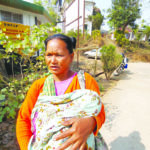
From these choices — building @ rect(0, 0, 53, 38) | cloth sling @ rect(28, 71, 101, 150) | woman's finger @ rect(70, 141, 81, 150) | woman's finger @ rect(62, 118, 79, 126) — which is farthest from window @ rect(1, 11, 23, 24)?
woman's finger @ rect(70, 141, 81, 150)

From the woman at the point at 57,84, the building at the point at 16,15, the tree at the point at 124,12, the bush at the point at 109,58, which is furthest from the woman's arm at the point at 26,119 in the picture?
the tree at the point at 124,12

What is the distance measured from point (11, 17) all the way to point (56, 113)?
7013 millimetres

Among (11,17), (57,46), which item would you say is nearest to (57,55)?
(57,46)

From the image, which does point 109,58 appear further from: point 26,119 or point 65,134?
point 65,134

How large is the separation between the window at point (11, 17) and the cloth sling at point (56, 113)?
6.79m

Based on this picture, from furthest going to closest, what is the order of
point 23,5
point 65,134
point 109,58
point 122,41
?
point 122,41 → point 109,58 → point 23,5 → point 65,134

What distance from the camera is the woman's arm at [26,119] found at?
35.3 inches

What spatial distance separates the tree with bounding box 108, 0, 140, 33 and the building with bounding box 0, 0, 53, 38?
14.7 meters

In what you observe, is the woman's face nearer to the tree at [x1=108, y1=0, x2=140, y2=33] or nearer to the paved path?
the paved path

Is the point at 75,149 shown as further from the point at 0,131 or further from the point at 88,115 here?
the point at 0,131

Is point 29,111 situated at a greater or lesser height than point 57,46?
lesser

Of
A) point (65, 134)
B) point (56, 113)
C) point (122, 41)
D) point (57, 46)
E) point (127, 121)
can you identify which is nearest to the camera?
point (65, 134)

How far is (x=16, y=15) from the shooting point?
6184mm

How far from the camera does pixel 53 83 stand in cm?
99
